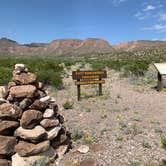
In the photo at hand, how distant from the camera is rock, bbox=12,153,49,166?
4684 mm

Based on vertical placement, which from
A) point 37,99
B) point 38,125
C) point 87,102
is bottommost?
point 87,102

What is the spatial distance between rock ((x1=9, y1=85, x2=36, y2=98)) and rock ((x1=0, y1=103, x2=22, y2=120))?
12.1 inches

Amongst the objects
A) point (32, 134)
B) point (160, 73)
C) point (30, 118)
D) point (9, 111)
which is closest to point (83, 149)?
point (32, 134)

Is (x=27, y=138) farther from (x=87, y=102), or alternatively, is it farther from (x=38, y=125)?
(x=87, y=102)

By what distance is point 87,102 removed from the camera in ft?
33.9

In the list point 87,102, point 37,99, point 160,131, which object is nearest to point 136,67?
point 87,102

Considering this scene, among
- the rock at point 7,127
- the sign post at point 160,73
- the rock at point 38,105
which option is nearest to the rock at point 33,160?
the rock at point 7,127

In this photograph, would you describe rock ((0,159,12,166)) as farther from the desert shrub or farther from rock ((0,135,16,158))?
the desert shrub

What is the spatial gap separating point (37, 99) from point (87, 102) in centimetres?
491

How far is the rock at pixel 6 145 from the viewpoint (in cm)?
481

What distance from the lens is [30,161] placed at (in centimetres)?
472

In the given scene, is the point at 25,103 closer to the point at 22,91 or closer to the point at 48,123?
the point at 22,91

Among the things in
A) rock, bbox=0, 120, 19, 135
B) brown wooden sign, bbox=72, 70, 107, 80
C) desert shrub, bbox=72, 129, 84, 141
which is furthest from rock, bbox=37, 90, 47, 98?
brown wooden sign, bbox=72, 70, 107, 80

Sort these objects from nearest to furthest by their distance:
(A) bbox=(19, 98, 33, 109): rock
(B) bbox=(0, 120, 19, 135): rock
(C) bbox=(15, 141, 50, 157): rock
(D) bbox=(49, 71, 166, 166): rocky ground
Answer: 1. (C) bbox=(15, 141, 50, 157): rock
2. (B) bbox=(0, 120, 19, 135): rock
3. (D) bbox=(49, 71, 166, 166): rocky ground
4. (A) bbox=(19, 98, 33, 109): rock
